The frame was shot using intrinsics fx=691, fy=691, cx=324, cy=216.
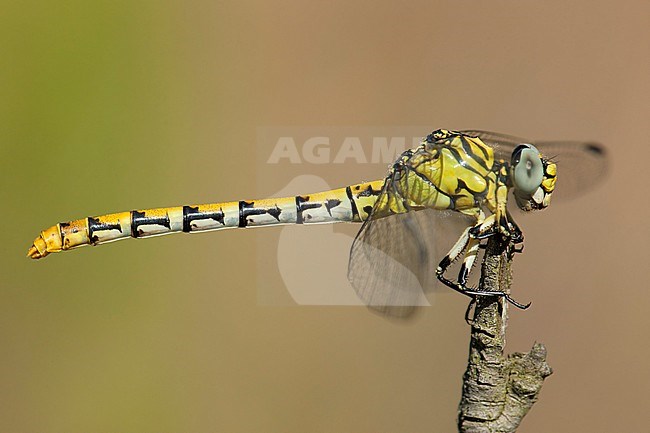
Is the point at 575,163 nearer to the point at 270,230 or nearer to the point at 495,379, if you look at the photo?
the point at 495,379

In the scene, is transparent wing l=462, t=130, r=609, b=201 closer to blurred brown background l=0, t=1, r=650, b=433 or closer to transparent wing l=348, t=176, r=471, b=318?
transparent wing l=348, t=176, r=471, b=318

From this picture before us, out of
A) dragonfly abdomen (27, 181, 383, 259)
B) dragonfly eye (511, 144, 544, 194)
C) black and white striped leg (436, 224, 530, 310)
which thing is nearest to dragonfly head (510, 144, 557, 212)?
dragonfly eye (511, 144, 544, 194)

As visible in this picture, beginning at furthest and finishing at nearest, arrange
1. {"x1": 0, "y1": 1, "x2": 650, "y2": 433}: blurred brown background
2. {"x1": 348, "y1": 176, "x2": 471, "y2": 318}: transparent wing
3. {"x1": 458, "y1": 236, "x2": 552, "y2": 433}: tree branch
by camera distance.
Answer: {"x1": 0, "y1": 1, "x2": 650, "y2": 433}: blurred brown background
{"x1": 348, "y1": 176, "x2": 471, "y2": 318}: transparent wing
{"x1": 458, "y1": 236, "x2": 552, "y2": 433}: tree branch

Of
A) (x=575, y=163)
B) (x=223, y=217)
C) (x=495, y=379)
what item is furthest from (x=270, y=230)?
(x=495, y=379)

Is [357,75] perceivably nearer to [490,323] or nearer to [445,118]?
[445,118]

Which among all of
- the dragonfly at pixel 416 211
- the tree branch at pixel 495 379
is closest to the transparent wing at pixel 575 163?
the dragonfly at pixel 416 211

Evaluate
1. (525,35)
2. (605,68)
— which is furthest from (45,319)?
(605,68)
